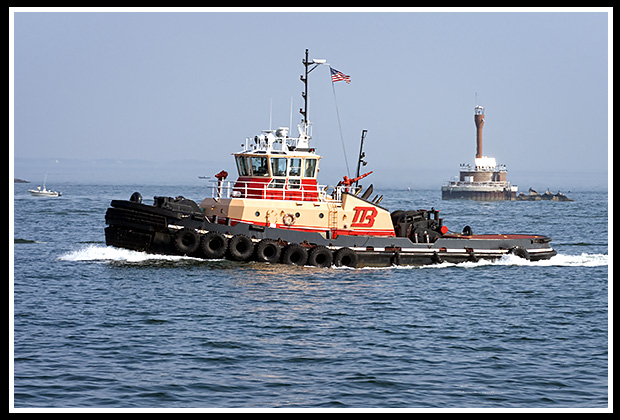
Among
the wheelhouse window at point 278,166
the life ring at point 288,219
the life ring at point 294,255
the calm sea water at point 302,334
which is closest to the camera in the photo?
the calm sea water at point 302,334

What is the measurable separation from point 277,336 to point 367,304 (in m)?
4.51

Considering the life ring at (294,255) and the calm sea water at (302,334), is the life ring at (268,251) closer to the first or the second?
the life ring at (294,255)

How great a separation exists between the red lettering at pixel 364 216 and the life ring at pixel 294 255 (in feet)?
7.39

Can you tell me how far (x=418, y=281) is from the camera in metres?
26.4

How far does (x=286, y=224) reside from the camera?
1086 inches

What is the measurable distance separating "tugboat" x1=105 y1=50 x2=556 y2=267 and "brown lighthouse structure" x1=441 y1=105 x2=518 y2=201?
101450 millimetres

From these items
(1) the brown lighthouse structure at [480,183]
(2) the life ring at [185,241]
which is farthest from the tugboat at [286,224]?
(1) the brown lighthouse structure at [480,183]

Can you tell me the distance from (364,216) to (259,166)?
3.90m

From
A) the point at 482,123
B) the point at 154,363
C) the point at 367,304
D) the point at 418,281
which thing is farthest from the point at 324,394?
the point at 482,123

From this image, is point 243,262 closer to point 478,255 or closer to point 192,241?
point 192,241

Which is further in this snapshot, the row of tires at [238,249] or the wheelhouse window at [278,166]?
the wheelhouse window at [278,166]

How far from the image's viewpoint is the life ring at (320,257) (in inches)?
1069

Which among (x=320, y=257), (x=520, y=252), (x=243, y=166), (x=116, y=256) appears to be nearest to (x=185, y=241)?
(x=116, y=256)

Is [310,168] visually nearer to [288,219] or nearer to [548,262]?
[288,219]
